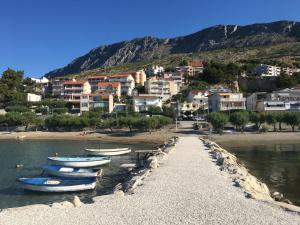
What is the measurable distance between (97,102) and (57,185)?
9021 centimetres

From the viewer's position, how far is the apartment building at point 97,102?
393 ft

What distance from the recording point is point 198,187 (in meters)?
23.2

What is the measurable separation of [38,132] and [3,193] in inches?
2655

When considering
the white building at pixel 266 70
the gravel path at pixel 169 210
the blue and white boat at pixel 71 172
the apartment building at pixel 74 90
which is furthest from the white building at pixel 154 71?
the gravel path at pixel 169 210

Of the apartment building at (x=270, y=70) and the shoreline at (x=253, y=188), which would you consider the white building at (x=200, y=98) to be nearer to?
the apartment building at (x=270, y=70)

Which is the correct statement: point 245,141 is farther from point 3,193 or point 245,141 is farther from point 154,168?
point 3,193

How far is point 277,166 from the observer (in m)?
43.4

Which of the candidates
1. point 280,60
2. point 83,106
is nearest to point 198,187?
point 83,106

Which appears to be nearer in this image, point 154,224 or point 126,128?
point 154,224

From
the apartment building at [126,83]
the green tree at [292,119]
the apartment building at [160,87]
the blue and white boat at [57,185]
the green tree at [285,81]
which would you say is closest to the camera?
the blue and white boat at [57,185]

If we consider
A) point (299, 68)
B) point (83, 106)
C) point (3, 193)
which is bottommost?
point (3, 193)

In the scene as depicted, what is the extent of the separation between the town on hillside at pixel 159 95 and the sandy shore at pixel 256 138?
17.0 ft

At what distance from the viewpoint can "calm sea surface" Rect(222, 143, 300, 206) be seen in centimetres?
3128

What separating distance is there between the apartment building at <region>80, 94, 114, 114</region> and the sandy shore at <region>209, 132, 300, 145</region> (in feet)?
157
